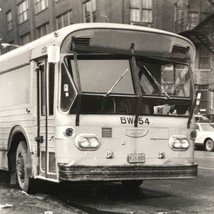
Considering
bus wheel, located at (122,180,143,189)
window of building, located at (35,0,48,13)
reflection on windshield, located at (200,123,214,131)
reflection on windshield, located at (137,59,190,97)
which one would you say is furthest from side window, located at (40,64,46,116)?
window of building, located at (35,0,48,13)

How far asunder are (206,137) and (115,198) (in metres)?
17.1

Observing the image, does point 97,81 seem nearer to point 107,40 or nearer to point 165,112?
point 107,40

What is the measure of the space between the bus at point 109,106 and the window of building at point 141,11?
3121cm

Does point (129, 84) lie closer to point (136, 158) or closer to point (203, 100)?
point (136, 158)

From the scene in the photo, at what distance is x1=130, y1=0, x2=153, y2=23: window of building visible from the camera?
131 ft

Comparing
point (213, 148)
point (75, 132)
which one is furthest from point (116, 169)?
point (213, 148)

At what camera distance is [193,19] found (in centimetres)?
4169

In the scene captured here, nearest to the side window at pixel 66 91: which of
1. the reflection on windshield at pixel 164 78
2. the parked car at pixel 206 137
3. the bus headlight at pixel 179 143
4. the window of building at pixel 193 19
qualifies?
the reflection on windshield at pixel 164 78

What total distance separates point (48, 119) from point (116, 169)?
1460 mm

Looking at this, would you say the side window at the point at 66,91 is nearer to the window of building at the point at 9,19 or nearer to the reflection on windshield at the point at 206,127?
the reflection on windshield at the point at 206,127

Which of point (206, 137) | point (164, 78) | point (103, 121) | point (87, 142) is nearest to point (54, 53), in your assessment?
point (103, 121)

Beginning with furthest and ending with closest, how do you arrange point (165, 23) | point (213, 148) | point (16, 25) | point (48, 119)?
point (16, 25), point (165, 23), point (213, 148), point (48, 119)

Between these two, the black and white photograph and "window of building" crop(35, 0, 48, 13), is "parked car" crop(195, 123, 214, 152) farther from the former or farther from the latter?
"window of building" crop(35, 0, 48, 13)

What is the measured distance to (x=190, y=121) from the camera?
29.4ft
